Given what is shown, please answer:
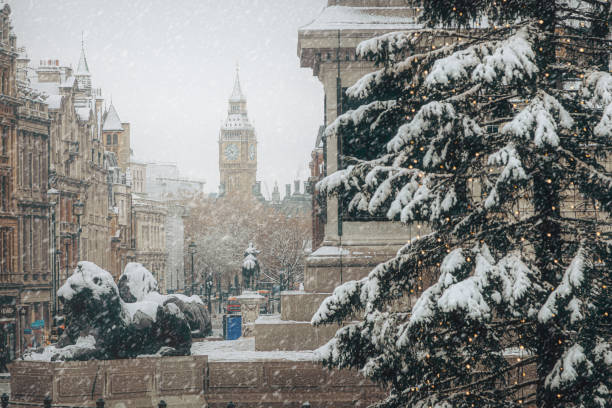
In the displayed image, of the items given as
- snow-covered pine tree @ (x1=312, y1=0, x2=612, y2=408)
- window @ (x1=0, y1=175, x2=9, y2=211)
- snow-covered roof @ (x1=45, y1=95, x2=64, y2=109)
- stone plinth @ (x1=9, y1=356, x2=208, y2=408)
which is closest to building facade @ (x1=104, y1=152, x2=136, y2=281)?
snow-covered roof @ (x1=45, y1=95, x2=64, y2=109)

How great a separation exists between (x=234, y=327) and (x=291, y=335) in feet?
51.6

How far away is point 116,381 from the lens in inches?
603

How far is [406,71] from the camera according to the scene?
27.3ft

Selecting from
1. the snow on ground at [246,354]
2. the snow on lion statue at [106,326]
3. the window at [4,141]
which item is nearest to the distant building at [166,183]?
the window at [4,141]

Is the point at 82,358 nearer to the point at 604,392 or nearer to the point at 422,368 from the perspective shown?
the point at 422,368

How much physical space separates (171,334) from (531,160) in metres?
10.00

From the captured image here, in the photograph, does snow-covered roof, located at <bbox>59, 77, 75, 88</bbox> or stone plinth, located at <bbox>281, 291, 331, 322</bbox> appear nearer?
stone plinth, located at <bbox>281, 291, 331, 322</bbox>

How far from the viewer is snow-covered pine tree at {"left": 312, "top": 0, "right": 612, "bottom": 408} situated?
23.2 feet

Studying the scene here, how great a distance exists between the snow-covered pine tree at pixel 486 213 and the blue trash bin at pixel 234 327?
22.2m

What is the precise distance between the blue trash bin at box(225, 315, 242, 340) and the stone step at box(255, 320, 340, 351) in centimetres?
1471

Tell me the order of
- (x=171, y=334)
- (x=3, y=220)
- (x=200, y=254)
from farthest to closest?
(x=200, y=254)
(x=3, y=220)
(x=171, y=334)

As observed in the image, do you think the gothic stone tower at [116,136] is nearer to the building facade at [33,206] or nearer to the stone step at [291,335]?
the building facade at [33,206]

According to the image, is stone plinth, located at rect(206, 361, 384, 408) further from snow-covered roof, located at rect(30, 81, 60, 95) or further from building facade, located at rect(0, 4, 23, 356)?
snow-covered roof, located at rect(30, 81, 60, 95)

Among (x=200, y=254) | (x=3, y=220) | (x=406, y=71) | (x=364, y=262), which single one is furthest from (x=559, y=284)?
(x=200, y=254)
